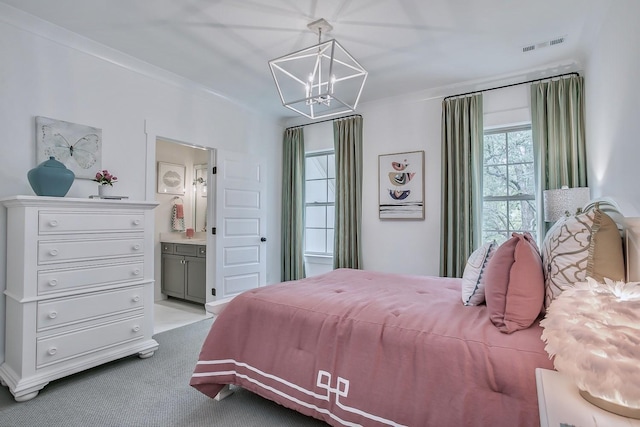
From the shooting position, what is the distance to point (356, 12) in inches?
94.4

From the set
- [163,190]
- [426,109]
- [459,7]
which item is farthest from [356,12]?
[163,190]

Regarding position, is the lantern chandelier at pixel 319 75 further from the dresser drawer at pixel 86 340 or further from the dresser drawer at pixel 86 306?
the dresser drawer at pixel 86 340

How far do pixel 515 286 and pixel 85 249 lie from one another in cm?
277

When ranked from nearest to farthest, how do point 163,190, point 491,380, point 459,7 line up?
point 491,380, point 459,7, point 163,190

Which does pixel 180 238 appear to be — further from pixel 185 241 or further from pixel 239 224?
pixel 239 224

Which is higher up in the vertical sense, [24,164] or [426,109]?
[426,109]

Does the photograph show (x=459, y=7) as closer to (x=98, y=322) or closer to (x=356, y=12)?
(x=356, y=12)

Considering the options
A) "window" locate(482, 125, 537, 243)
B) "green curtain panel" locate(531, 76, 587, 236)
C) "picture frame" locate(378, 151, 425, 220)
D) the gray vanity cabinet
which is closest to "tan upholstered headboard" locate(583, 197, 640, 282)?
"green curtain panel" locate(531, 76, 587, 236)

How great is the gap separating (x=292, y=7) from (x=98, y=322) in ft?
8.95

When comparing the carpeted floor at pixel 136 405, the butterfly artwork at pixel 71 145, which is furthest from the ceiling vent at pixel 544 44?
the butterfly artwork at pixel 71 145

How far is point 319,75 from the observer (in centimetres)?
247

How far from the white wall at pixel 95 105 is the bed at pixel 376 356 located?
1962 millimetres

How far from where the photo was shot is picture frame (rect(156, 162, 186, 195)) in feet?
16.2

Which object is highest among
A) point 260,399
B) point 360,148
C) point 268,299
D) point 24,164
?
point 360,148
